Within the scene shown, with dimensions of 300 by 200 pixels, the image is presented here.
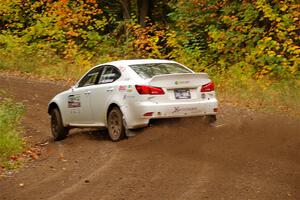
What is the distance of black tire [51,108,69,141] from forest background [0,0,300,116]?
5.71 meters

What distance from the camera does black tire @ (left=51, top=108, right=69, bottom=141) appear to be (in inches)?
515

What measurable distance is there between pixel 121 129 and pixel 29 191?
10.6 ft

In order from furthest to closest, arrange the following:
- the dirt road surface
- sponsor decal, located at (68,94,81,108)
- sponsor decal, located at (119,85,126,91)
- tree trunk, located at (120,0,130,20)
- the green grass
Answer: tree trunk, located at (120,0,130,20), sponsor decal, located at (68,94,81,108), sponsor decal, located at (119,85,126,91), the green grass, the dirt road surface

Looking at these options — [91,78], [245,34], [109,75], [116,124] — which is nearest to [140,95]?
[116,124]

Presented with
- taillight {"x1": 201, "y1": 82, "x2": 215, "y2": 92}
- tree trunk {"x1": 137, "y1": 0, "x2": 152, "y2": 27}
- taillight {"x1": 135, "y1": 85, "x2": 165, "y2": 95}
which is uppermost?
tree trunk {"x1": 137, "y1": 0, "x2": 152, "y2": 27}

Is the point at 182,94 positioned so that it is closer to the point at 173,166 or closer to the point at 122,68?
the point at 122,68

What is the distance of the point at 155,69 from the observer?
11.1m

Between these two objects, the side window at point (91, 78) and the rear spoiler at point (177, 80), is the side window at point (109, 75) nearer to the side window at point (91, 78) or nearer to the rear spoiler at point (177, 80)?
the side window at point (91, 78)

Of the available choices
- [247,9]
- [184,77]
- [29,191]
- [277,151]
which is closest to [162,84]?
[184,77]

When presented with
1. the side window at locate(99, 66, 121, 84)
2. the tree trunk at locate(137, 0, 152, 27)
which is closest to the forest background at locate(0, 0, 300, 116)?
the tree trunk at locate(137, 0, 152, 27)

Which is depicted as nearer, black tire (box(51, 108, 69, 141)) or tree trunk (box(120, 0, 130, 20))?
black tire (box(51, 108, 69, 141))

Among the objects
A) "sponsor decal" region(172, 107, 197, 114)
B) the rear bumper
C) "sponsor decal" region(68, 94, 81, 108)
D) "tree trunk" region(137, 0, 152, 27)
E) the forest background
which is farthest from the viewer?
"tree trunk" region(137, 0, 152, 27)

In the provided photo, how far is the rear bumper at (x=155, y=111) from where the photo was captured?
Answer: 33.8 ft

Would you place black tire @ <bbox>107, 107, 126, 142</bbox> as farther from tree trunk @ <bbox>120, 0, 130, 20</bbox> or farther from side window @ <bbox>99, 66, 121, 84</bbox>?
tree trunk @ <bbox>120, 0, 130, 20</bbox>
